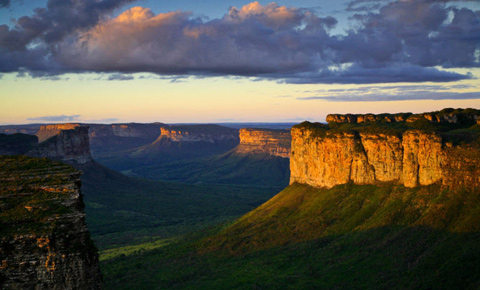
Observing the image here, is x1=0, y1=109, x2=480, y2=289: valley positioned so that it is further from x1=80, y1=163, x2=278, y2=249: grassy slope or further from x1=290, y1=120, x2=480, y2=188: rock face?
x1=80, y1=163, x2=278, y2=249: grassy slope


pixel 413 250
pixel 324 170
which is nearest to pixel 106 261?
pixel 324 170

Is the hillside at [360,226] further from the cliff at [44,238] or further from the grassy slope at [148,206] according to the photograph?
the cliff at [44,238]

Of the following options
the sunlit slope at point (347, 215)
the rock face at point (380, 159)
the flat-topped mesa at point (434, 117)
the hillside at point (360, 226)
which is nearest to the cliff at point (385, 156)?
the rock face at point (380, 159)

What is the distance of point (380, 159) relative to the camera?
8162cm

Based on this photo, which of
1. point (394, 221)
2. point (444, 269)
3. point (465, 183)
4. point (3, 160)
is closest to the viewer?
point (3, 160)

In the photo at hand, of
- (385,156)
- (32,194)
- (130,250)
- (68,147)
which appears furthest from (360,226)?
(68,147)

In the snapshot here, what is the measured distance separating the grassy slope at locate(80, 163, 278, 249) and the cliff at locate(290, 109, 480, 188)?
39.3 metres

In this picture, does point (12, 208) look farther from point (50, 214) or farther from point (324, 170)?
point (324, 170)

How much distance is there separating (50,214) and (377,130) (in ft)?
219

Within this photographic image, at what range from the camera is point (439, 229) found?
59.6m

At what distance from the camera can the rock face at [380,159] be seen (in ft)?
216

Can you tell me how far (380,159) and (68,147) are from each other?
125m

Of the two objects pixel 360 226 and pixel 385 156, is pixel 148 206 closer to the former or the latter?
pixel 360 226

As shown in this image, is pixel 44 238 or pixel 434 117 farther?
pixel 434 117
